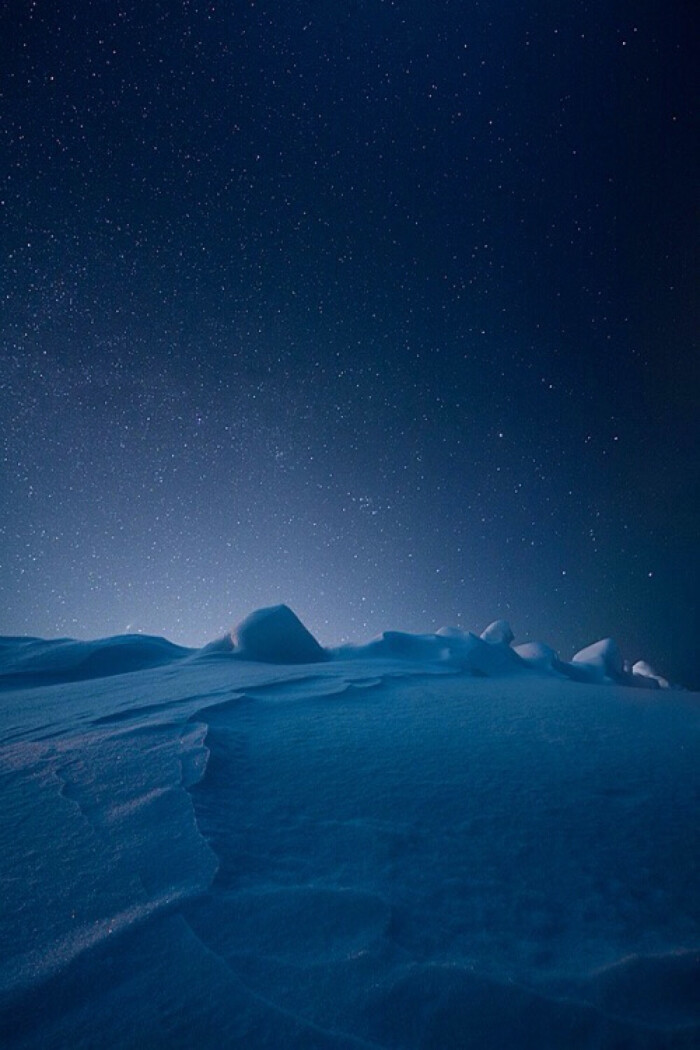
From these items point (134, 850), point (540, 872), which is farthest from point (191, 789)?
point (540, 872)

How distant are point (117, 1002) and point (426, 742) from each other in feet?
7.93

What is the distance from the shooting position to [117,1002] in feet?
3.92

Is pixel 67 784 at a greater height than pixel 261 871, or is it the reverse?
pixel 67 784

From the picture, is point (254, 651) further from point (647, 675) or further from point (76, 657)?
point (647, 675)

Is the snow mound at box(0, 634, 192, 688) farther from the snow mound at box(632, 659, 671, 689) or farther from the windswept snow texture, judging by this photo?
the snow mound at box(632, 659, 671, 689)

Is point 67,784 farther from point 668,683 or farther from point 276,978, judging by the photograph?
point 668,683

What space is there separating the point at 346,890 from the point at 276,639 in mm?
7029

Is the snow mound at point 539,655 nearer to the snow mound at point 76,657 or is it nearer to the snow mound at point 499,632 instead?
the snow mound at point 499,632

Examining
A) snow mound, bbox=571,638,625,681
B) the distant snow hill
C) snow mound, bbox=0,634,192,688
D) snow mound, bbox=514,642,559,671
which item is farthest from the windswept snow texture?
snow mound, bbox=571,638,625,681

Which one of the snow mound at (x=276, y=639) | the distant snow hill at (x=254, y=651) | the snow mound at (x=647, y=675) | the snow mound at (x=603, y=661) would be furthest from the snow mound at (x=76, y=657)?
the snow mound at (x=647, y=675)

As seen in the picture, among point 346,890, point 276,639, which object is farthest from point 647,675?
point 346,890

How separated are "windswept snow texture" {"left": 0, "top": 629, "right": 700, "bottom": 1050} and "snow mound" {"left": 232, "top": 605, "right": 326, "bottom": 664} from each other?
476 centimetres

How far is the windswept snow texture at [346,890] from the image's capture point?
115 centimetres

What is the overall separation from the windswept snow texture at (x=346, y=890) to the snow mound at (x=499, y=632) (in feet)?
32.0
